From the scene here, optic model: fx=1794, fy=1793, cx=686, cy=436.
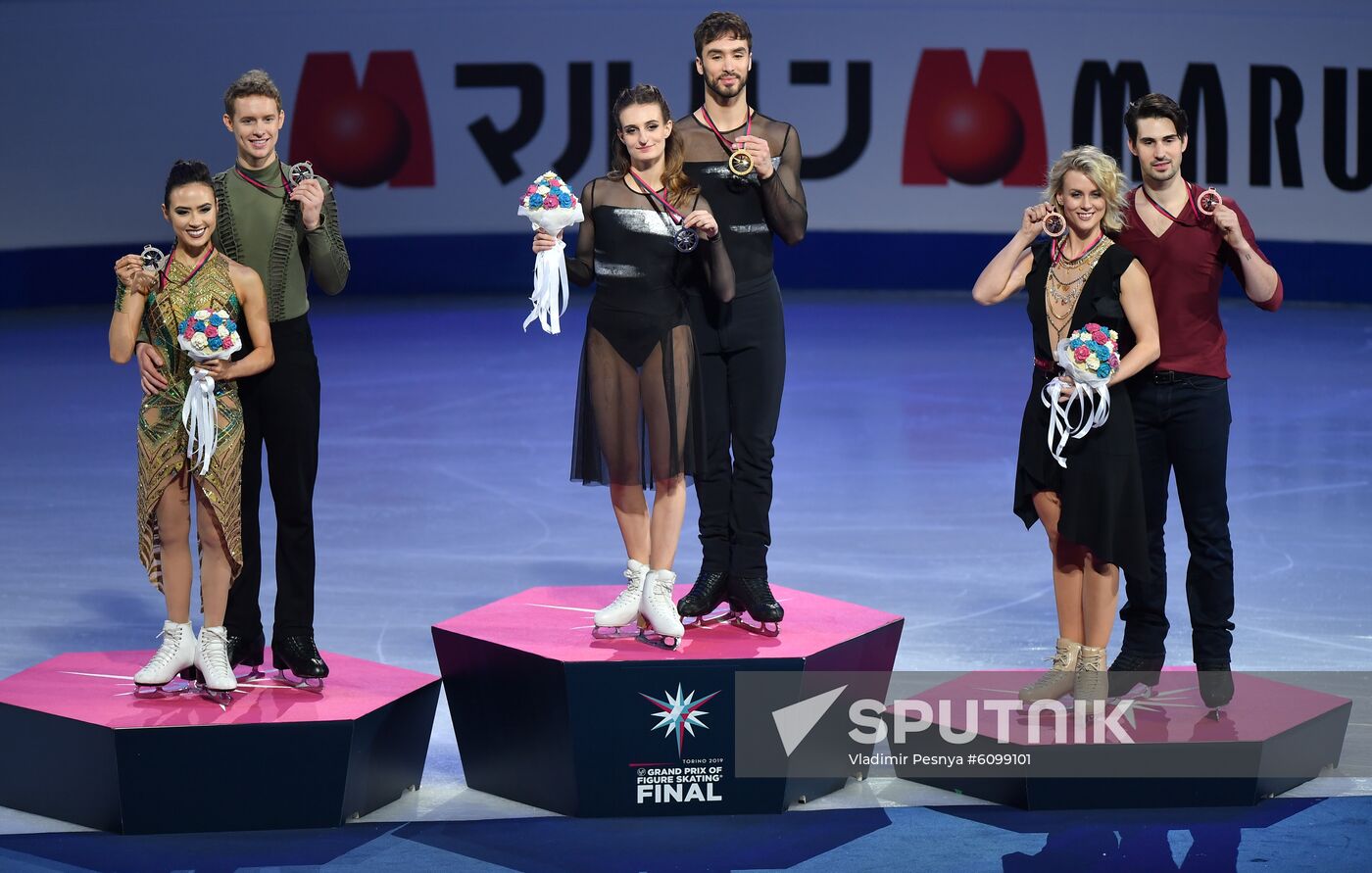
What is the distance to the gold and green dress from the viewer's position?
4.77 metres

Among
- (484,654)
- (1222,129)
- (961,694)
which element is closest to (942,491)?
(961,694)

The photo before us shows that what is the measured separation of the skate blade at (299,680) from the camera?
5031 mm

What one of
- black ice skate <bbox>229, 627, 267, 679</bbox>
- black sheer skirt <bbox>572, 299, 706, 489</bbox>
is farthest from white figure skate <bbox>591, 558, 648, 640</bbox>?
black ice skate <bbox>229, 627, 267, 679</bbox>

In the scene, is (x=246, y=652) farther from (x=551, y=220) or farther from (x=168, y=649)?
(x=551, y=220)

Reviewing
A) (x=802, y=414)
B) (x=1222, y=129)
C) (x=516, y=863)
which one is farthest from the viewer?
(x=1222, y=129)

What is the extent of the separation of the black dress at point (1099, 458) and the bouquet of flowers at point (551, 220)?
130 cm

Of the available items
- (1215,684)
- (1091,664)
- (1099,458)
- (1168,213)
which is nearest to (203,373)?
(1099,458)

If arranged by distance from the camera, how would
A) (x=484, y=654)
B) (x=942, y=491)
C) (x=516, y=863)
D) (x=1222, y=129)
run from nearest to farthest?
(x=516, y=863) → (x=484, y=654) → (x=942, y=491) → (x=1222, y=129)

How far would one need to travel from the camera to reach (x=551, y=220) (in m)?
4.83

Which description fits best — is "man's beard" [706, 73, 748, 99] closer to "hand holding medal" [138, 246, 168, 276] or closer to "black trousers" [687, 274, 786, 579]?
"black trousers" [687, 274, 786, 579]

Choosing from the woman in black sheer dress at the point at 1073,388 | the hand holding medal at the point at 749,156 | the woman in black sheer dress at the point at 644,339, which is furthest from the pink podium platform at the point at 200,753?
the woman in black sheer dress at the point at 1073,388

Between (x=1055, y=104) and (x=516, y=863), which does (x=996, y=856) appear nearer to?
(x=516, y=863)

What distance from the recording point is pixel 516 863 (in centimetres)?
469

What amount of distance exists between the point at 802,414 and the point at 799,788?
5.77 m
